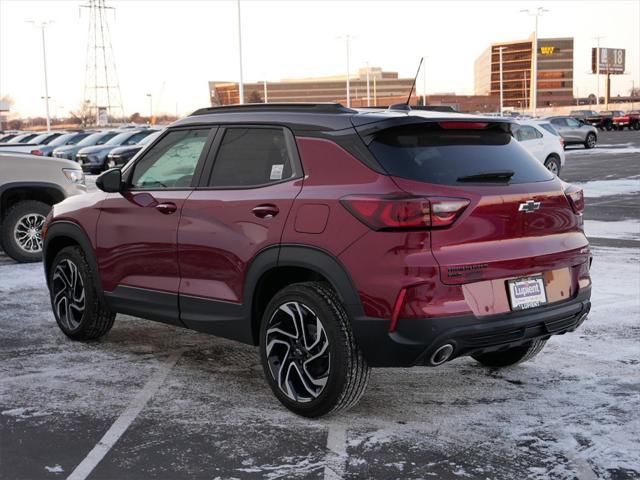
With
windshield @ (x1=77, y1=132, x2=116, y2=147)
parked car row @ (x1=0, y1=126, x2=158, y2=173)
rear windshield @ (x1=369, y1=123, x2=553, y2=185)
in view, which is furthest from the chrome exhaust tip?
windshield @ (x1=77, y1=132, x2=116, y2=147)

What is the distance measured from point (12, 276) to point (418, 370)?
19.4 ft

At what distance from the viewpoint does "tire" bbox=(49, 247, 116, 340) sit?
241 inches

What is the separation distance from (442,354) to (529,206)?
0.96 metres

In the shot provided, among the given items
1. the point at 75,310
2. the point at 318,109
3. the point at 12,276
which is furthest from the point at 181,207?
the point at 12,276

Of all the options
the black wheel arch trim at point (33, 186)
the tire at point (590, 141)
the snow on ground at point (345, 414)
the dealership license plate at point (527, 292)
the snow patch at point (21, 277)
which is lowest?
the snow patch at point (21, 277)

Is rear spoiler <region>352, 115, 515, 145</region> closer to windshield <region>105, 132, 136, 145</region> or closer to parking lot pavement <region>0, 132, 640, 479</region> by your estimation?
parking lot pavement <region>0, 132, 640, 479</region>

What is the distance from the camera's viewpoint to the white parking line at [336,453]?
12.5 ft

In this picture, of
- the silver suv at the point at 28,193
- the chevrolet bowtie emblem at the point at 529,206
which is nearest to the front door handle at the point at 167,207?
the chevrolet bowtie emblem at the point at 529,206

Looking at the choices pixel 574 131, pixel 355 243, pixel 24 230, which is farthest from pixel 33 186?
pixel 574 131

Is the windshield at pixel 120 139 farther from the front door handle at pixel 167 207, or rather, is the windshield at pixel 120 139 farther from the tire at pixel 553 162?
the front door handle at pixel 167 207

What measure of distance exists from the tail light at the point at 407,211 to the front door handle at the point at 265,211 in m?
0.61

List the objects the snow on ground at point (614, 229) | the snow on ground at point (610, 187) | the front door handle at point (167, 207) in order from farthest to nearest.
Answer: the snow on ground at point (610, 187), the snow on ground at point (614, 229), the front door handle at point (167, 207)

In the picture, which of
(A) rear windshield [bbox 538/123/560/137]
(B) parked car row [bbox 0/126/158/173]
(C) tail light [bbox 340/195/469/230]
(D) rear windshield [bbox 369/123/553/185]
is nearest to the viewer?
(C) tail light [bbox 340/195/469/230]

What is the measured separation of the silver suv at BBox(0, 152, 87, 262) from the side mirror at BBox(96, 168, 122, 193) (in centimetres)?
Answer: 521
